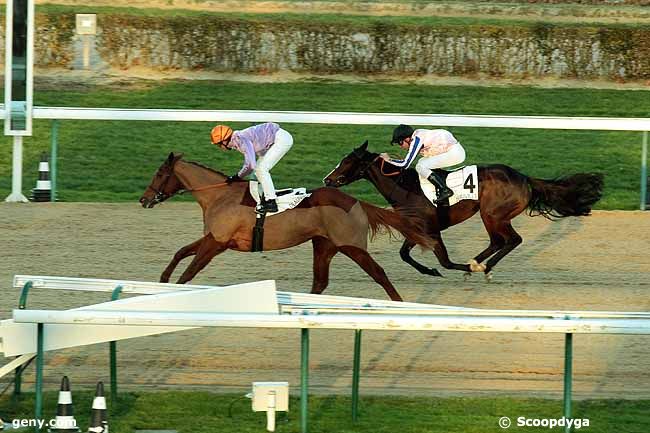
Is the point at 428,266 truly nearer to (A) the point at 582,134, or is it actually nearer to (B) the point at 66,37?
(A) the point at 582,134

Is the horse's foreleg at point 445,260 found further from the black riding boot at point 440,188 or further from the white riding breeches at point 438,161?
the white riding breeches at point 438,161

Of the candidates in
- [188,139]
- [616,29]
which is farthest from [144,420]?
[616,29]

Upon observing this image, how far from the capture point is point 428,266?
9461 millimetres

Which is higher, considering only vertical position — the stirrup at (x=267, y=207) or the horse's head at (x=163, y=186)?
the horse's head at (x=163, y=186)

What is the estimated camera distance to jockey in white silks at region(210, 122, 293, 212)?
7809 millimetres

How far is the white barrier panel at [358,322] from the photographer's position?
516 centimetres

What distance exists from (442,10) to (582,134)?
5.73 metres

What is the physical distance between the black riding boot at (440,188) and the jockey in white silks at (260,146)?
3.31 ft

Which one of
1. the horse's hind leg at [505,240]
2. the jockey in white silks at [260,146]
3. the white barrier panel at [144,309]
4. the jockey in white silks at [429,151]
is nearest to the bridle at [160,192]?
the jockey in white silks at [260,146]

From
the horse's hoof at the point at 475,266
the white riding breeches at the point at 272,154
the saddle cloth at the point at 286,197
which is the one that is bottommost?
the horse's hoof at the point at 475,266

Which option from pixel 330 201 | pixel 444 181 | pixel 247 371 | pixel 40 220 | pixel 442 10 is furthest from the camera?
pixel 442 10

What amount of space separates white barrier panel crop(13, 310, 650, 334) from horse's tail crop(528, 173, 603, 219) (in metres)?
3.63

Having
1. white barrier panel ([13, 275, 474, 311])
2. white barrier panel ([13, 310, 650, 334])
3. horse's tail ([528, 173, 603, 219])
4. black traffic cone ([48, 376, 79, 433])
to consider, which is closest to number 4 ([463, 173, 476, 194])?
horse's tail ([528, 173, 603, 219])

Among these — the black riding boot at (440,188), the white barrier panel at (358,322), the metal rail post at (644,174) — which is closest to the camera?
the white barrier panel at (358,322)
